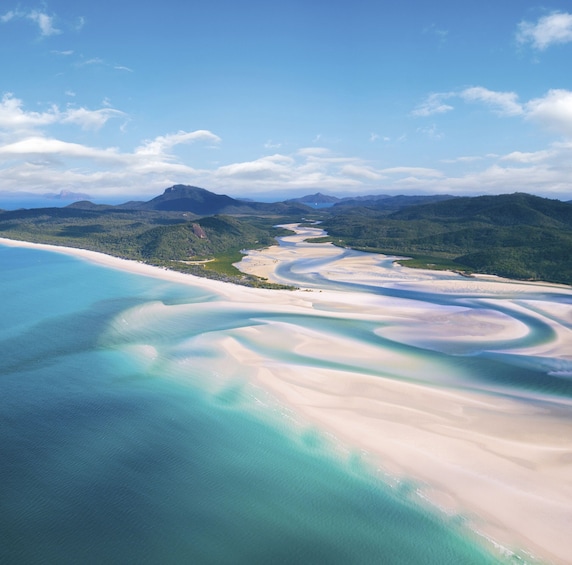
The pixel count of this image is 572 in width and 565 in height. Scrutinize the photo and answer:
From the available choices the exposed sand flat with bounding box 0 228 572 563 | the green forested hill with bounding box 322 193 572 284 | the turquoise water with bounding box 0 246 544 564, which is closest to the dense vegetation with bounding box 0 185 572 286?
the green forested hill with bounding box 322 193 572 284

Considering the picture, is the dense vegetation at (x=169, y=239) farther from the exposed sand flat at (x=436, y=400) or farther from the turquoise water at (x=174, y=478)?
the turquoise water at (x=174, y=478)

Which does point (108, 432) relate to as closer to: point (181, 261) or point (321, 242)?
point (181, 261)

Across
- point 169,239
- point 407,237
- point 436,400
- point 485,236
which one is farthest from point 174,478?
point 407,237

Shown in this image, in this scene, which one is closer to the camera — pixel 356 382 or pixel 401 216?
pixel 356 382

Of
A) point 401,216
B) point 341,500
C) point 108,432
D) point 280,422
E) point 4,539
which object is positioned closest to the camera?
point 4,539

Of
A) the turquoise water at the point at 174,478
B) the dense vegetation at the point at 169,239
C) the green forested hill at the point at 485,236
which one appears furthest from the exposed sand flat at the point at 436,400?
the dense vegetation at the point at 169,239

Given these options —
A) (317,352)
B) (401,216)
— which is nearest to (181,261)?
(317,352)

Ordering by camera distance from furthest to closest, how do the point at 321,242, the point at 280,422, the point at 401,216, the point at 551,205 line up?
the point at 401,216
the point at 551,205
the point at 321,242
the point at 280,422

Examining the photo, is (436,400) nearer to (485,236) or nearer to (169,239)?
(169,239)
